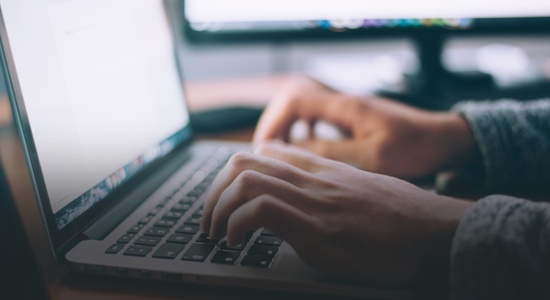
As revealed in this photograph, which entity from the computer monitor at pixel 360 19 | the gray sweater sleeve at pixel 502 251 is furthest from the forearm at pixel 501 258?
the computer monitor at pixel 360 19

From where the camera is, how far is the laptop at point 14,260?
284mm

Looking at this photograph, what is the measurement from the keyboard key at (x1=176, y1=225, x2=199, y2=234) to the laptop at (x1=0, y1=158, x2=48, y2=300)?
15 cm

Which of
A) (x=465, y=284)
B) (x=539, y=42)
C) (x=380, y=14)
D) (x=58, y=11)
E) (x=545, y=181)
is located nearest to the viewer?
(x=465, y=284)

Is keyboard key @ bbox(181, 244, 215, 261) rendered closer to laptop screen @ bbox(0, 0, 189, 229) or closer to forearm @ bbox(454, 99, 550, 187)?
laptop screen @ bbox(0, 0, 189, 229)

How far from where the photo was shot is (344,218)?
1.23 feet

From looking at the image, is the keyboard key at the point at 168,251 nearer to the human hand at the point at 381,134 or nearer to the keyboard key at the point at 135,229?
the keyboard key at the point at 135,229

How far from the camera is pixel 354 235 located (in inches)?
14.3

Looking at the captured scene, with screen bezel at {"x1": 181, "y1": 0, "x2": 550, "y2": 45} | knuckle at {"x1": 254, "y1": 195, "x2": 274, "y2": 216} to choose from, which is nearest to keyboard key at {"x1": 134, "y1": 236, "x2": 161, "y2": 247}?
knuckle at {"x1": 254, "y1": 195, "x2": 274, "y2": 216}

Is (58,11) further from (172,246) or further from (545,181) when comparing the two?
(545,181)

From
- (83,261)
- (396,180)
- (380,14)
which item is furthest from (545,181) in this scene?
(83,261)

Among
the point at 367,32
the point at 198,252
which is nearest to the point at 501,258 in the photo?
the point at 198,252

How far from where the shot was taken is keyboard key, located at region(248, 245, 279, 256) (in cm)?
40

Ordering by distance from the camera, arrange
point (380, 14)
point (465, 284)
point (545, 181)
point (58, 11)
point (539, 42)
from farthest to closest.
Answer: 1. point (539, 42)
2. point (380, 14)
3. point (545, 181)
4. point (58, 11)
5. point (465, 284)

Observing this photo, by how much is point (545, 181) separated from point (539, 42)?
0.78 meters
